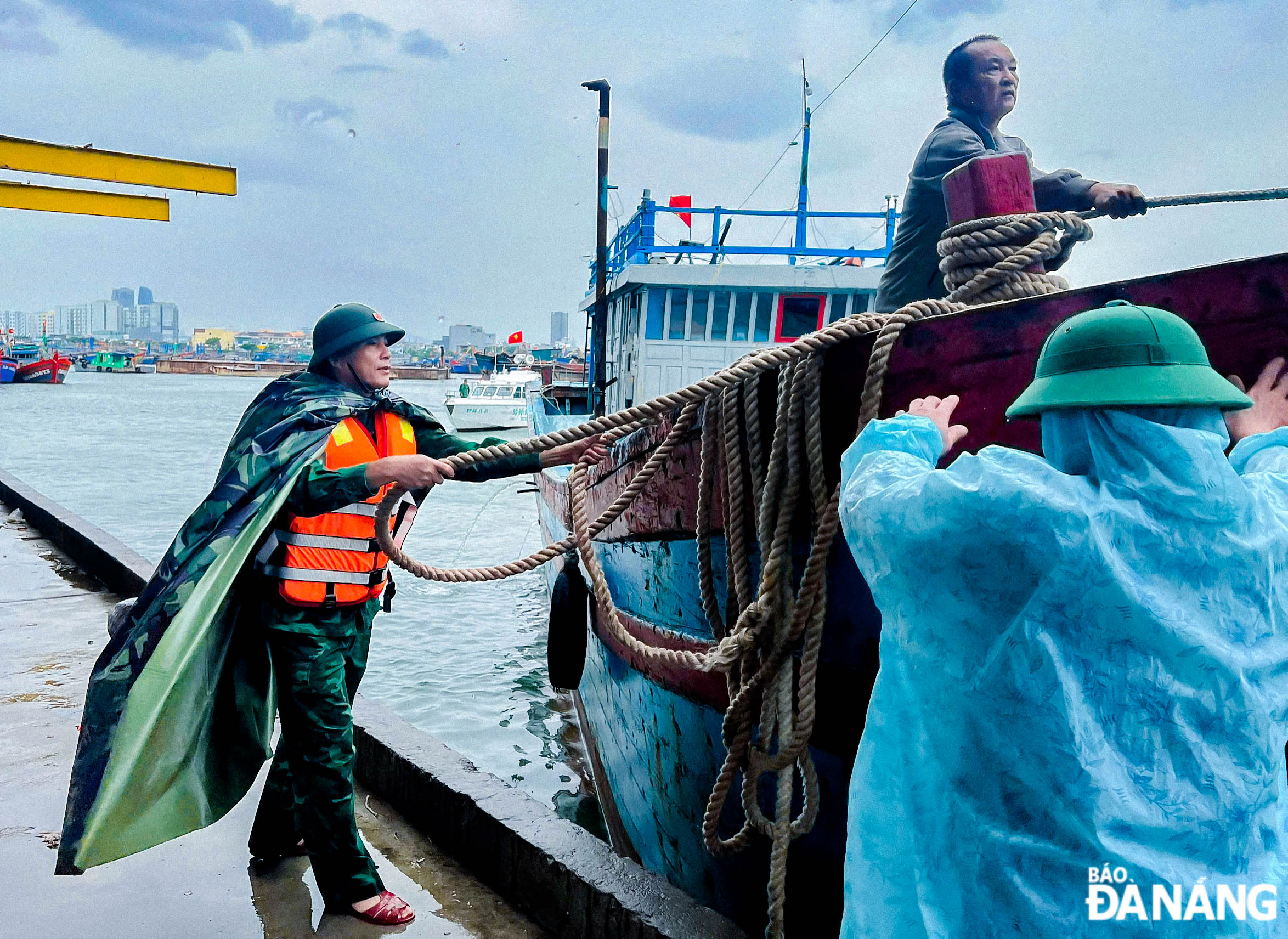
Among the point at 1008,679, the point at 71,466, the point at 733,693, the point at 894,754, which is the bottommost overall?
the point at 71,466

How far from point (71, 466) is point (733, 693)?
82.8ft

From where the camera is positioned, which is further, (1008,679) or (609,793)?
(609,793)

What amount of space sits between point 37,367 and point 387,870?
79625 millimetres

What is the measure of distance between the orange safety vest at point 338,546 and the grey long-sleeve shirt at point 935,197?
1.76m

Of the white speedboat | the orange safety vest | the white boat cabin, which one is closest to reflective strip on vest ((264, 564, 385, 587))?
the orange safety vest

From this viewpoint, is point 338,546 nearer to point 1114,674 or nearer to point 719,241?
point 1114,674

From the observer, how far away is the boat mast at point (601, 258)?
36.8 feet

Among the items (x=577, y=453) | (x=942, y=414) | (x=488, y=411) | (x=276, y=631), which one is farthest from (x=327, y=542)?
(x=488, y=411)

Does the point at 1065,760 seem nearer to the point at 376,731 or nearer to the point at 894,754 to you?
the point at 894,754

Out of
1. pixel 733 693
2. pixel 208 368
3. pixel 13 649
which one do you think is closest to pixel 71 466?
pixel 13 649

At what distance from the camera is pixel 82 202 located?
15.1 meters

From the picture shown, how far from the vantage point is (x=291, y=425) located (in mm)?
2740

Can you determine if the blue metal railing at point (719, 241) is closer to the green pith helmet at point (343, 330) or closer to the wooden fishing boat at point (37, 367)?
the green pith helmet at point (343, 330)

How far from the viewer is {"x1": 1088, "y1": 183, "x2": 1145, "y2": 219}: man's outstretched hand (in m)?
2.70
